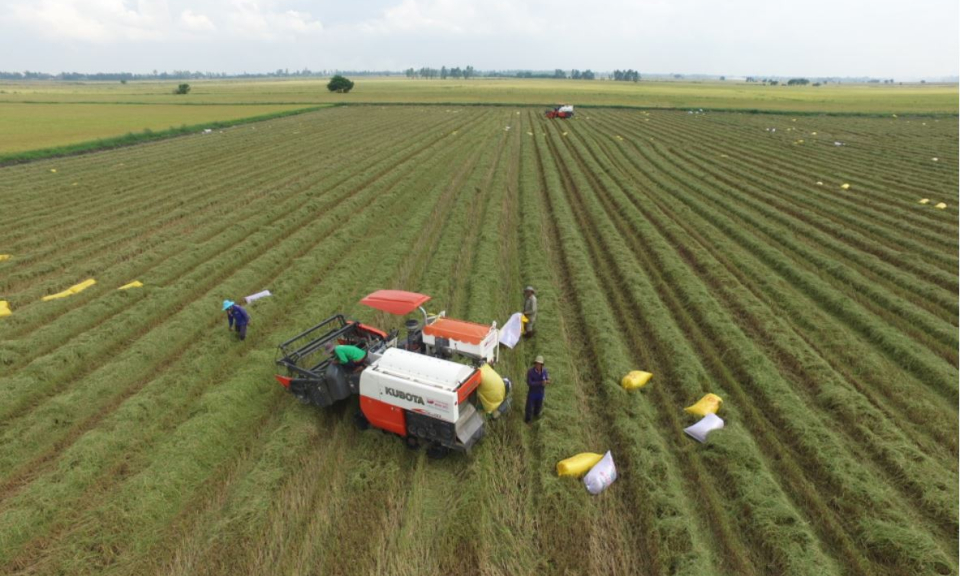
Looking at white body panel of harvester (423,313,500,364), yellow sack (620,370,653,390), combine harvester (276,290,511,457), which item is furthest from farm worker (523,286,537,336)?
yellow sack (620,370,653,390)

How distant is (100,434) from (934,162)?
45561 millimetres

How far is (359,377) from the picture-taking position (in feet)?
26.5

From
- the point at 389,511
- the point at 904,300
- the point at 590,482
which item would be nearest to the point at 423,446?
the point at 389,511

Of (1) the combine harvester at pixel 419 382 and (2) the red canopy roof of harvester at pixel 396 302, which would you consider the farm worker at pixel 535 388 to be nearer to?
(1) the combine harvester at pixel 419 382

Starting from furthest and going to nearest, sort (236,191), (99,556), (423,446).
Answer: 1. (236,191)
2. (423,446)
3. (99,556)

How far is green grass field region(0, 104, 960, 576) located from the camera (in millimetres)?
6391

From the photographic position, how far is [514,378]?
386 inches

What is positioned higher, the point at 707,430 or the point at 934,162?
the point at 934,162

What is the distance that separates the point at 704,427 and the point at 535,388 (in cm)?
301

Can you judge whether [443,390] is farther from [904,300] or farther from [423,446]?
[904,300]

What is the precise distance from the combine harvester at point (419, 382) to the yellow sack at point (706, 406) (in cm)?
343

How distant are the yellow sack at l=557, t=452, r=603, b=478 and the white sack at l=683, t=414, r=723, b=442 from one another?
72.9 inches

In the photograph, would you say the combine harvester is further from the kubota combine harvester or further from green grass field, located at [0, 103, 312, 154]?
the kubota combine harvester

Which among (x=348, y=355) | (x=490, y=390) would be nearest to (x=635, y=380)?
(x=490, y=390)
